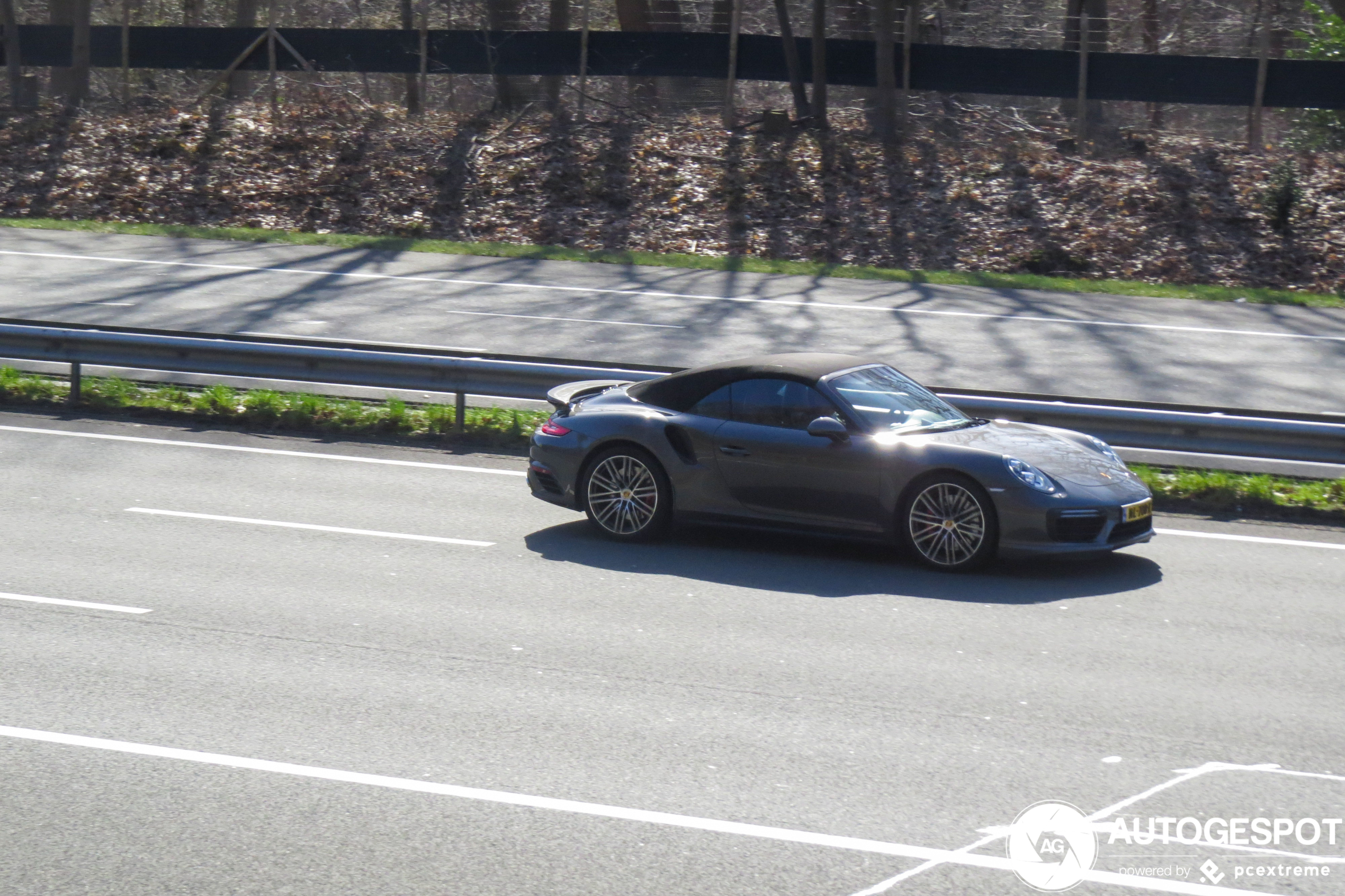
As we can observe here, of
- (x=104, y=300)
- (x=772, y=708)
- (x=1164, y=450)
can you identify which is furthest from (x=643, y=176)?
(x=772, y=708)

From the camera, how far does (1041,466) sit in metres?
8.72

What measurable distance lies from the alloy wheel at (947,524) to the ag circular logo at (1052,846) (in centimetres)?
353

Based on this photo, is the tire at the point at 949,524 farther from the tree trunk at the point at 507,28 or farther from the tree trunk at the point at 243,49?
the tree trunk at the point at 243,49

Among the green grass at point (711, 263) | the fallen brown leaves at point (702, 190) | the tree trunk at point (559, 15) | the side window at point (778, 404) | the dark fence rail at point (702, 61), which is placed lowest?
the side window at point (778, 404)

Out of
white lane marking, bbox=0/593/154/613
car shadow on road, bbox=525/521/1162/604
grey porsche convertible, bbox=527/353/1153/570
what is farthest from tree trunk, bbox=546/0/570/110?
white lane marking, bbox=0/593/154/613

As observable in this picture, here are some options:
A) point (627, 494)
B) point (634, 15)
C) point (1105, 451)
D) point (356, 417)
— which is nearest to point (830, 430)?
point (627, 494)

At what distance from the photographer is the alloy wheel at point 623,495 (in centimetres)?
954

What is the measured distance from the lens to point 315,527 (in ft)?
32.3

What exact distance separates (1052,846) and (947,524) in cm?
403

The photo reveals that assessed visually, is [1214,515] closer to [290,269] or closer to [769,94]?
[290,269]

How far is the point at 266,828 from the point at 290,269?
60.7ft

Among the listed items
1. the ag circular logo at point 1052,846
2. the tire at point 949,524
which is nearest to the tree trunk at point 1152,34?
the tire at point 949,524

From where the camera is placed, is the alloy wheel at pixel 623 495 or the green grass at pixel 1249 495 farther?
the green grass at pixel 1249 495

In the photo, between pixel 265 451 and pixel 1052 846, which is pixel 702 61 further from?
pixel 1052 846
